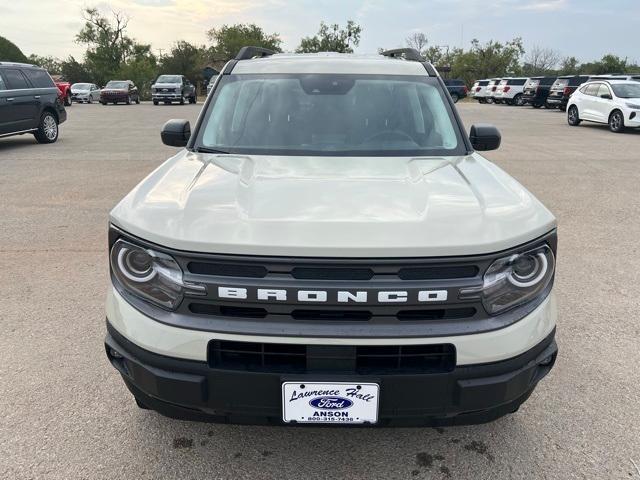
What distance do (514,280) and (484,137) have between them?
1.82 m

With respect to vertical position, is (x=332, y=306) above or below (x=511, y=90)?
above

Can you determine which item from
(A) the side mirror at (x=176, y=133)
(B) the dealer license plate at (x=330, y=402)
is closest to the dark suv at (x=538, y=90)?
(A) the side mirror at (x=176, y=133)

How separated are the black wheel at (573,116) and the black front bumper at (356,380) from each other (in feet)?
65.2

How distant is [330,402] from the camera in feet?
6.55

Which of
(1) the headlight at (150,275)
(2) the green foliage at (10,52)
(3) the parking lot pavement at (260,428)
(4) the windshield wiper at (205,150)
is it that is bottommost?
(3) the parking lot pavement at (260,428)

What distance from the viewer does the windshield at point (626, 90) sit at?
16906 mm

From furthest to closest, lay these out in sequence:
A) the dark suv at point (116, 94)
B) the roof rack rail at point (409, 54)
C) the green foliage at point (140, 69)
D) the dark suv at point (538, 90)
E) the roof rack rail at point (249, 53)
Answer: the green foliage at point (140, 69) → the dark suv at point (116, 94) → the dark suv at point (538, 90) → the roof rack rail at point (409, 54) → the roof rack rail at point (249, 53)

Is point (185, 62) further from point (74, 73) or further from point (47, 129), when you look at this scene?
point (47, 129)

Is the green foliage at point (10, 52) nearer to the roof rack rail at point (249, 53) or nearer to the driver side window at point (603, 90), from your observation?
the driver side window at point (603, 90)

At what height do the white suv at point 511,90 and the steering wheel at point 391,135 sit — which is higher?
the steering wheel at point 391,135

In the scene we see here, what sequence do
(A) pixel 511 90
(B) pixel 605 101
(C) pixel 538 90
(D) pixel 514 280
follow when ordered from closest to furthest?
(D) pixel 514 280 < (B) pixel 605 101 < (C) pixel 538 90 < (A) pixel 511 90

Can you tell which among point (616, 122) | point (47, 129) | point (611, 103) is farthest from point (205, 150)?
point (611, 103)

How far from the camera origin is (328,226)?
6.64ft

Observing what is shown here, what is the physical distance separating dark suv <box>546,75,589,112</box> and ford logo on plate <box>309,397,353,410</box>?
90.4 ft
